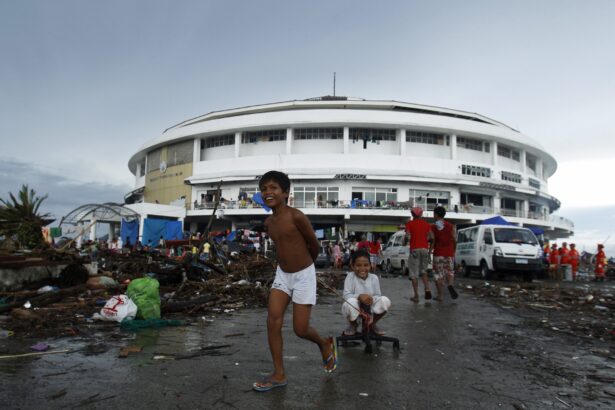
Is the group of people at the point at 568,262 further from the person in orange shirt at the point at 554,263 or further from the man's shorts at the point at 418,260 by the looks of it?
the man's shorts at the point at 418,260

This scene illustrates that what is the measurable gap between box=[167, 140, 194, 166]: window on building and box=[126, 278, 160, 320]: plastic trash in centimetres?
4033

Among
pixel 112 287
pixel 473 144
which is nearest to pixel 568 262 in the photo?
pixel 112 287

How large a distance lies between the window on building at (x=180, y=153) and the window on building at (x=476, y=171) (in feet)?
90.9

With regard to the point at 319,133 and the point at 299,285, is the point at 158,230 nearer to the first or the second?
the point at 319,133

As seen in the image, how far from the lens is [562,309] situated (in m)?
7.98

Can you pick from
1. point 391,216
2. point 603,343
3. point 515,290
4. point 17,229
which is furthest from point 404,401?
point 391,216

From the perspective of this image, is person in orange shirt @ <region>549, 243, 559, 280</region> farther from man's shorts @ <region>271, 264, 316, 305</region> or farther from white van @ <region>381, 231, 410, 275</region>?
man's shorts @ <region>271, 264, 316, 305</region>

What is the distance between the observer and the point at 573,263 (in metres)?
17.6

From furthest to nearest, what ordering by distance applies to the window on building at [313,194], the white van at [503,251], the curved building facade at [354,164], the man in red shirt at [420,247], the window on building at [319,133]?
the window on building at [319,133]
the window on building at [313,194]
the curved building facade at [354,164]
the white van at [503,251]
the man in red shirt at [420,247]

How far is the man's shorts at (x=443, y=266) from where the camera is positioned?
27.9 ft

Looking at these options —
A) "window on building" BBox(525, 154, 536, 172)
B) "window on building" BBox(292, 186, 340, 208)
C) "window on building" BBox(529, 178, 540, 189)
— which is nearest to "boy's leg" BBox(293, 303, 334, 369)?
"window on building" BBox(292, 186, 340, 208)

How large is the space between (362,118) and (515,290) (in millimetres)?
29943

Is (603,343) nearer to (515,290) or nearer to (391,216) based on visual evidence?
(515,290)

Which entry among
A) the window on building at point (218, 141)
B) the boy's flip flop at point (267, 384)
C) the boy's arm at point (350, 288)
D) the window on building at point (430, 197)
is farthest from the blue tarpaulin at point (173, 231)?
the boy's flip flop at point (267, 384)
